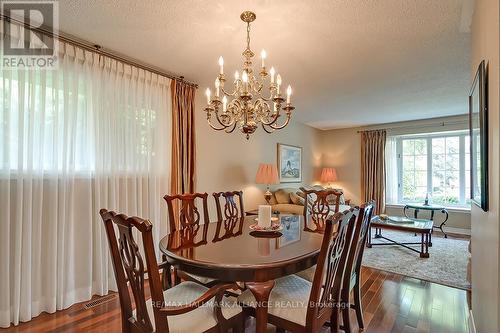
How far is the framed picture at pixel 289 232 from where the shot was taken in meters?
1.70

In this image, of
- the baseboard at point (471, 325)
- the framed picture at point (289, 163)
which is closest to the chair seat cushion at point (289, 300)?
the baseboard at point (471, 325)

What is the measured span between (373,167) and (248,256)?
5274 millimetres

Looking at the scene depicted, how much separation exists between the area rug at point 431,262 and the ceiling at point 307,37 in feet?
7.61

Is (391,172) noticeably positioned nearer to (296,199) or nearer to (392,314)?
(296,199)

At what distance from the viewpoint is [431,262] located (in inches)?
132

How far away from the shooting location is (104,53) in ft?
8.21

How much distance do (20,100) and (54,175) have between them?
2.10ft

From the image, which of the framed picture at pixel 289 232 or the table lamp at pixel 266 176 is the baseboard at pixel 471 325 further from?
the table lamp at pixel 266 176

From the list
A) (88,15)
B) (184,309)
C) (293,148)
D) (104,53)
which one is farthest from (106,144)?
(293,148)

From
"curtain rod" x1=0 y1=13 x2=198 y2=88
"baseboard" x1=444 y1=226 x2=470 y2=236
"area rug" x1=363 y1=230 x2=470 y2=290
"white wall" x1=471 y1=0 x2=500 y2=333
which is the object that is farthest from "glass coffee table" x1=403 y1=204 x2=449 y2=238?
"curtain rod" x1=0 y1=13 x2=198 y2=88

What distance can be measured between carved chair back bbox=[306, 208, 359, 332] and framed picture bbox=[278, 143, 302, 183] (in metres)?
3.77

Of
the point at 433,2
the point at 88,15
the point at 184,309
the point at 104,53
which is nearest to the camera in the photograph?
the point at 184,309

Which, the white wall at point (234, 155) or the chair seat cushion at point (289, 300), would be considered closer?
the chair seat cushion at point (289, 300)

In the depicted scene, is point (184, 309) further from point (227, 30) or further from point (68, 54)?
point (68, 54)
